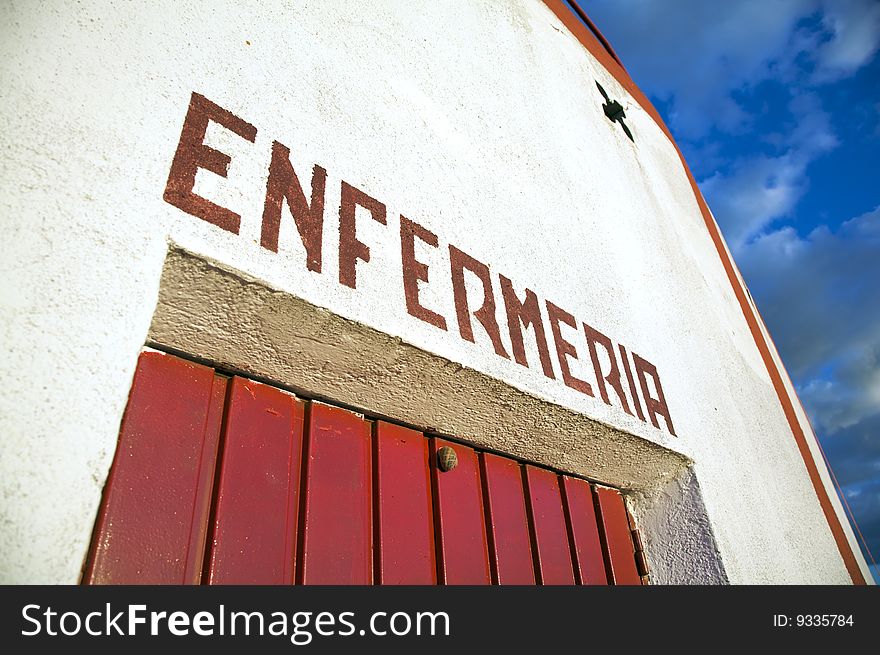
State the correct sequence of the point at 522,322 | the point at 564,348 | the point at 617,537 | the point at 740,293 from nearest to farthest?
1. the point at 522,322
2. the point at 564,348
3. the point at 617,537
4. the point at 740,293

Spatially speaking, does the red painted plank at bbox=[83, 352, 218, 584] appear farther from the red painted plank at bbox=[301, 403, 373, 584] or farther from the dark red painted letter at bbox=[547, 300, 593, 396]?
the dark red painted letter at bbox=[547, 300, 593, 396]

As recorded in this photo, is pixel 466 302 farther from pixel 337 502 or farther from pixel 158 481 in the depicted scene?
pixel 158 481

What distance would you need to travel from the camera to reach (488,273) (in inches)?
67.5

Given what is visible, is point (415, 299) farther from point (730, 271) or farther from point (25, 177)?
point (730, 271)

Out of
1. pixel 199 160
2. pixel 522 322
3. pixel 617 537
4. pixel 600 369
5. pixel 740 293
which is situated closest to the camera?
pixel 199 160

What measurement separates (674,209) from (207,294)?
3.49m

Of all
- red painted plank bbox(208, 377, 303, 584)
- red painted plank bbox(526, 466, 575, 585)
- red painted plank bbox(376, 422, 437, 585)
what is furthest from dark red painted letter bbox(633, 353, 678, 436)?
red painted plank bbox(208, 377, 303, 584)

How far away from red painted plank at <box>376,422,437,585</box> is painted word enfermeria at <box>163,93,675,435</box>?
363 millimetres

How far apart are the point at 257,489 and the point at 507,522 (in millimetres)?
839

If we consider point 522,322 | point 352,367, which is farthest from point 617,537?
point 352,367

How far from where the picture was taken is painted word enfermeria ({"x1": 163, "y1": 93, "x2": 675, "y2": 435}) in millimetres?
1154

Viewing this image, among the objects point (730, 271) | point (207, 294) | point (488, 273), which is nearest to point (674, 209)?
point (730, 271)

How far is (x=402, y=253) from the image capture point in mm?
1475

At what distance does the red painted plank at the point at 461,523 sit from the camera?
1.53m
